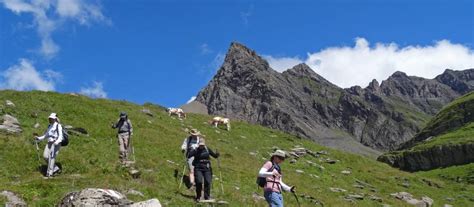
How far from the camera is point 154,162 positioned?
29.2 meters

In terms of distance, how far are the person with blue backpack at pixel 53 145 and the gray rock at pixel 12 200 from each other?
4.44 m

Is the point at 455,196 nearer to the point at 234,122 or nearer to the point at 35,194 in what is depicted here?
the point at 234,122

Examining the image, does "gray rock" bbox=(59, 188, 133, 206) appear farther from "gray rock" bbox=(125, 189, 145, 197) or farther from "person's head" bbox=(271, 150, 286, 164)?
"person's head" bbox=(271, 150, 286, 164)

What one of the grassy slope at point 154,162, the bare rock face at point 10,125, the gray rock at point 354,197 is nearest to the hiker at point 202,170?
the grassy slope at point 154,162

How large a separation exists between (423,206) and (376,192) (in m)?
3.69

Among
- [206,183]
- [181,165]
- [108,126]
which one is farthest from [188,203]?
[108,126]

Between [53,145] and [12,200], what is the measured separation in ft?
19.4

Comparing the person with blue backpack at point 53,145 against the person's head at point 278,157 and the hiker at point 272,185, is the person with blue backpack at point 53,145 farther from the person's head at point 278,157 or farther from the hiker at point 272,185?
the person's head at point 278,157

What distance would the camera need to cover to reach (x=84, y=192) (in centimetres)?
1636

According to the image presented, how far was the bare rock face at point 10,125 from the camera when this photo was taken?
98.0 feet

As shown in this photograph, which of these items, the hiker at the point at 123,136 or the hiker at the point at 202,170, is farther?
the hiker at the point at 123,136

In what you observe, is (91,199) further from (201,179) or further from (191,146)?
(191,146)

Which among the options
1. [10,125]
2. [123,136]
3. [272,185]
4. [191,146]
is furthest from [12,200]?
[10,125]

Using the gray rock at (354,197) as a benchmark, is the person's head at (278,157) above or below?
above
